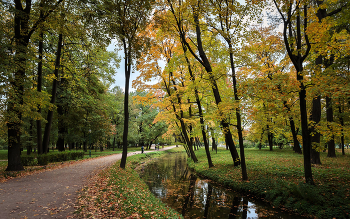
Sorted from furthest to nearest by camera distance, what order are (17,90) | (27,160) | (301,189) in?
1. (27,160)
2. (17,90)
3. (301,189)

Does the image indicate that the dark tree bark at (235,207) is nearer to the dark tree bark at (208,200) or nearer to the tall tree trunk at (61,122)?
the dark tree bark at (208,200)

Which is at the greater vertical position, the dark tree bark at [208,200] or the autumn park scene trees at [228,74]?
the autumn park scene trees at [228,74]

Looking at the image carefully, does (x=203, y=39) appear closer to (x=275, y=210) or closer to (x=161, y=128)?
(x=275, y=210)

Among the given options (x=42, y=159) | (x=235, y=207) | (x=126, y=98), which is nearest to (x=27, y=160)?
(x=42, y=159)

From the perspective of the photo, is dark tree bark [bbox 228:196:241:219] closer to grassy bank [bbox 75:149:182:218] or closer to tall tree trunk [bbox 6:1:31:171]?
grassy bank [bbox 75:149:182:218]

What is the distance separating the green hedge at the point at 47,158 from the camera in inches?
502

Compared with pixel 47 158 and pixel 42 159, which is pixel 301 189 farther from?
pixel 47 158

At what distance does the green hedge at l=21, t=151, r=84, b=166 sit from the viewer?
12755 mm

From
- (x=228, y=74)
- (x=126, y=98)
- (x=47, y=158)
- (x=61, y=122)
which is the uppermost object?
(x=228, y=74)

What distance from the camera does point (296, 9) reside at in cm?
679

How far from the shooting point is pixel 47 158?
13539mm

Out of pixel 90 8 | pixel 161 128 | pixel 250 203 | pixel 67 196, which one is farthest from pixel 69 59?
pixel 161 128

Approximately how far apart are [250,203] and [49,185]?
8.62 metres

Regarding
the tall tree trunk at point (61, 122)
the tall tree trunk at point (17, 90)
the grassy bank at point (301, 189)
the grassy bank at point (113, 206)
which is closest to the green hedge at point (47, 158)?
the tall tree trunk at point (17, 90)
